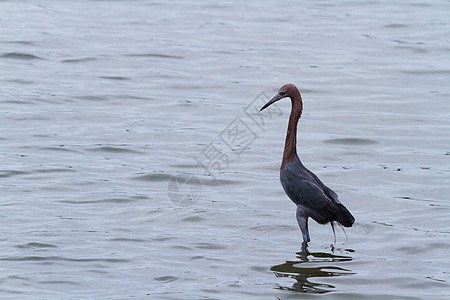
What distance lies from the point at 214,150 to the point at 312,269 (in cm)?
Result: 476

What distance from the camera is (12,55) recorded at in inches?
756

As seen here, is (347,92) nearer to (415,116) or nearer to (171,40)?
(415,116)

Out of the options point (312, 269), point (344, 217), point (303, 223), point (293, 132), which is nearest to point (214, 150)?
point (293, 132)

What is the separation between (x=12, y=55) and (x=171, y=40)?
12.3 ft

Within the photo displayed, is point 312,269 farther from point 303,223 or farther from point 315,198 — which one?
point 315,198

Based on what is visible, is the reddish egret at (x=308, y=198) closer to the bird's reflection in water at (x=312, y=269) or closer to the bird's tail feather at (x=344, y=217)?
the bird's tail feather at (x=344, y=217)

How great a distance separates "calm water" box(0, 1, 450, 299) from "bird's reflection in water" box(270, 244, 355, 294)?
2 cm

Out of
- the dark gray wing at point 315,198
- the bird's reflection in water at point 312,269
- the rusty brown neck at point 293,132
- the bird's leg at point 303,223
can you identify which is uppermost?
the rusty brown neck at point 293,132

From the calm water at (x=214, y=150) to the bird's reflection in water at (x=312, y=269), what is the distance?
0.08 ft

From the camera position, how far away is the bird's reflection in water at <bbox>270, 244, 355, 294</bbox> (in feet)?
27.4

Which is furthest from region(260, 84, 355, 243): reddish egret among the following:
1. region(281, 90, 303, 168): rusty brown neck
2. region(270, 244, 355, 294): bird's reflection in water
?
region(270, 244, 355, 294): bird's reflection in water

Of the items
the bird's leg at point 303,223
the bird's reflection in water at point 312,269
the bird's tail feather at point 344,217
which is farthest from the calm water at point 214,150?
the bird's tail feather at point 344,217

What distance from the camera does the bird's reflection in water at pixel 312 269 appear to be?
8.36 metres

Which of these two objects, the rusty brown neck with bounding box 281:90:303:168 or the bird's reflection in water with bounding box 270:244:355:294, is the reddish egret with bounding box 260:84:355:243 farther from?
the bird's reflection in water with bounding box 270:244:355:294
